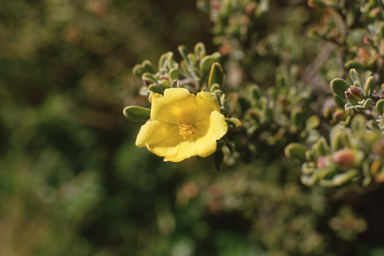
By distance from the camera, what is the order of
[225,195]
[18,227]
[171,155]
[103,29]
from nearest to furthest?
1. [171,155]
2. [225,195]
3. [103,29]
4. [18,227]

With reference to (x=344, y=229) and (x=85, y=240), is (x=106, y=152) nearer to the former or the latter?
(x=85, y=240)

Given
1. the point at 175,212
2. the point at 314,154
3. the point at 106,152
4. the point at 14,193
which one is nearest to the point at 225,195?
the point at 175,212

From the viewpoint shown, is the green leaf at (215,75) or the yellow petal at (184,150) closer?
the yellow petal at (184,150)

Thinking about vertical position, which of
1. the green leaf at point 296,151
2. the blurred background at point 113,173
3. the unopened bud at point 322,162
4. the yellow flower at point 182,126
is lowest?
the blurred background at point 113,173

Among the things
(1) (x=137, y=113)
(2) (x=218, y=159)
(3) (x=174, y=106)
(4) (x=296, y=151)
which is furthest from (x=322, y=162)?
(1) (x=137, y=113)

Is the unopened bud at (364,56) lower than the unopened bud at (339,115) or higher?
higher

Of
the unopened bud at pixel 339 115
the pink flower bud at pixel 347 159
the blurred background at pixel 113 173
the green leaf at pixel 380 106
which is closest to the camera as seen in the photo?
the pink flower bud at pixel 347 159

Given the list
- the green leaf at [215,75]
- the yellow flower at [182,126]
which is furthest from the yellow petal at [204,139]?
the green leaf at [215,75]

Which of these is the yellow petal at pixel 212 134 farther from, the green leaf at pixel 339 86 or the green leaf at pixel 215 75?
the green leaf at pixel 339 86
